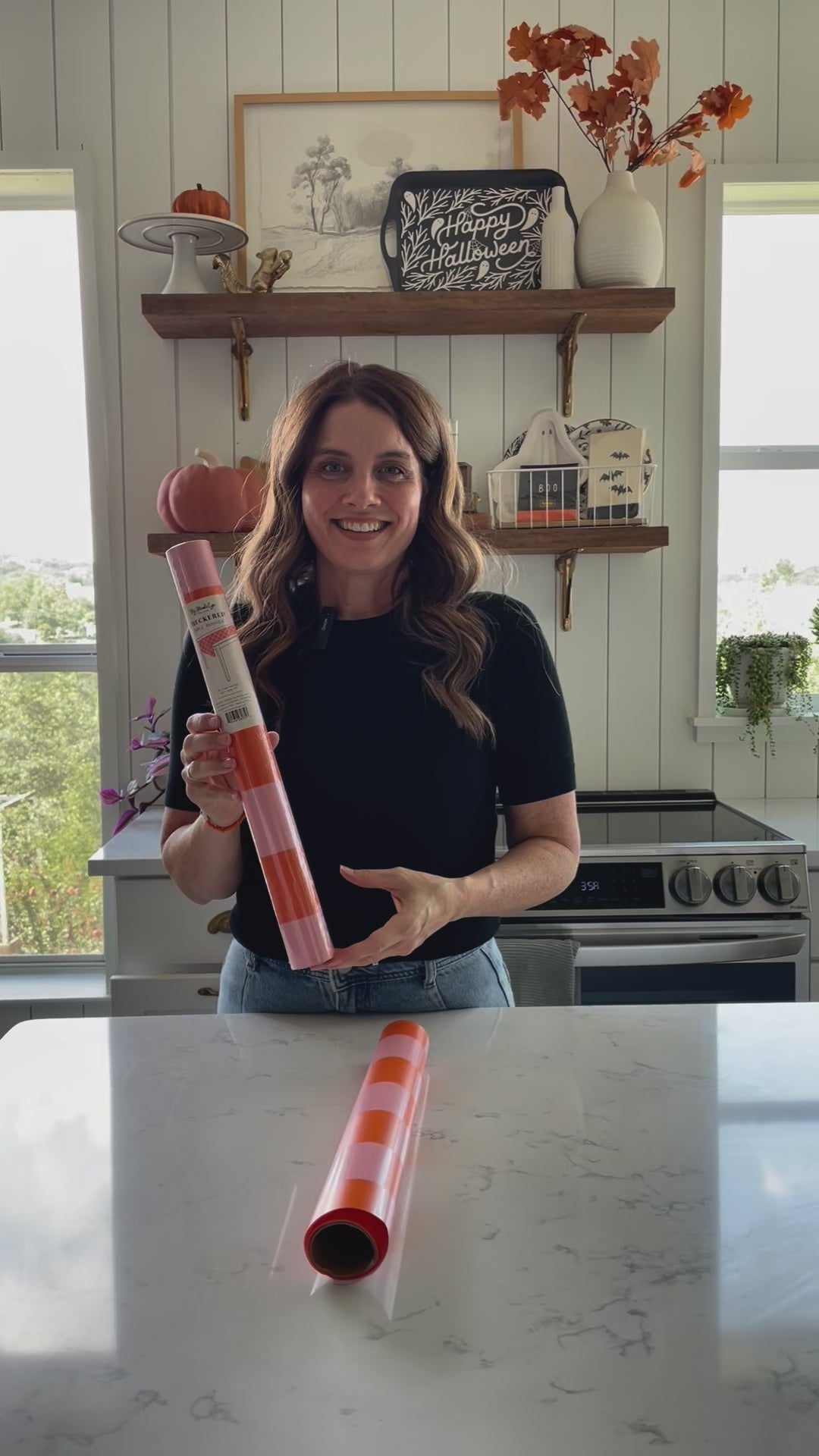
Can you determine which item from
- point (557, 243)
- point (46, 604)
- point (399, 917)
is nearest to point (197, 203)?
point (557, 243)

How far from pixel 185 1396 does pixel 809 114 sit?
2907mm

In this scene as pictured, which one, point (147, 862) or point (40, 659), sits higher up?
point (40, 659)

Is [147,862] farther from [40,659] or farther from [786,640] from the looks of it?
[786,640]

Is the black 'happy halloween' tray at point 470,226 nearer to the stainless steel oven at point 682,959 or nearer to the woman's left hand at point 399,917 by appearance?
the stainless steel oven at point 682,959

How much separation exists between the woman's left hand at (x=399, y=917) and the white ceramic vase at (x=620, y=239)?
1.80m

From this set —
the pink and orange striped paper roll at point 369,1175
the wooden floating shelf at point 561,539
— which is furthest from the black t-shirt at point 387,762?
the wooden floating shelf at point 561,539

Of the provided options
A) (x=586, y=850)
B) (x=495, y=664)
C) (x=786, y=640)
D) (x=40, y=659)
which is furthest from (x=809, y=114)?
(x=40, y=659)

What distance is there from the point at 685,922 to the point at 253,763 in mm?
1357

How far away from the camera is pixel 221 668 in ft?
3.33

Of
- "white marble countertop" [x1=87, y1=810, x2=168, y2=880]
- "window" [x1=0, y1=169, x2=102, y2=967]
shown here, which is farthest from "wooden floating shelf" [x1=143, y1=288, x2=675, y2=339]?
"white marble countertop" [x1=87, y1=810, x2=168, y2=880]

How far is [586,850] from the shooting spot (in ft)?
6.94

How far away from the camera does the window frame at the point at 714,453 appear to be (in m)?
2.55

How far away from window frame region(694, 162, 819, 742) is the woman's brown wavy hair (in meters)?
1.41

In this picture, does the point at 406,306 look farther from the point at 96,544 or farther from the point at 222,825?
the point at 222,825
